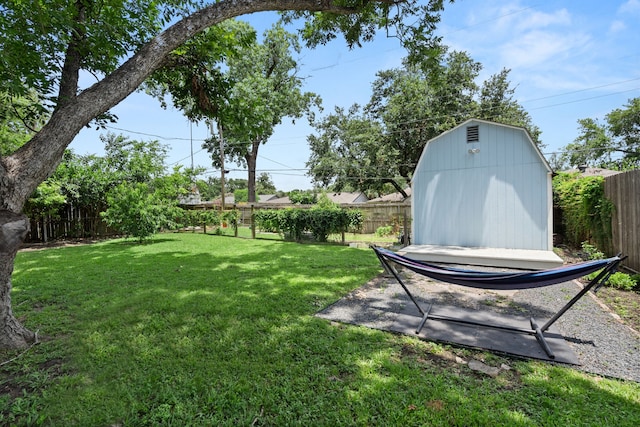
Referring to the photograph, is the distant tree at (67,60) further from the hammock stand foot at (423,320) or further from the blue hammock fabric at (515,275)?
the hammock stand foot at (423,320)

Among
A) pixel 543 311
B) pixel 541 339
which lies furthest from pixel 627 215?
pixel 541 339

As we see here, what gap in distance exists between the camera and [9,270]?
8.54 feet

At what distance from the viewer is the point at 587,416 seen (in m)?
1.82

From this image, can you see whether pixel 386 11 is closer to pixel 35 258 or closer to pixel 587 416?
pixel 587 416

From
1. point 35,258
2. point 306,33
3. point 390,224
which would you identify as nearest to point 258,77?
point 390,224

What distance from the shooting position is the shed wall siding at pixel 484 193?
249 inches

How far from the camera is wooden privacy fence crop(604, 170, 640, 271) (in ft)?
15.6

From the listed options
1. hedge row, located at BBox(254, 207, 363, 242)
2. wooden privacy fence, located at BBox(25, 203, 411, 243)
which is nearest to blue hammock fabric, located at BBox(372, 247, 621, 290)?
hedge row, located at BBox(254, 207, 363, 242)

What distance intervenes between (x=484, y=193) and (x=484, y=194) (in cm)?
2

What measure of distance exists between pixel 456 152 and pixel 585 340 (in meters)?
5.00

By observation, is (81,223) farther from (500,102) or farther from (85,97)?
(500,102)

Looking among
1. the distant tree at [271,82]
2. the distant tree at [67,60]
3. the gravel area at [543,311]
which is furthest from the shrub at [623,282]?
the distant tree at [271,82]

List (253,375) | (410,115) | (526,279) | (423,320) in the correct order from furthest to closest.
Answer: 1. (410,115)
2. (423,320)
3. (526,279)
4. (253,375)

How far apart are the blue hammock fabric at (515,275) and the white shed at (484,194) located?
3129mm
